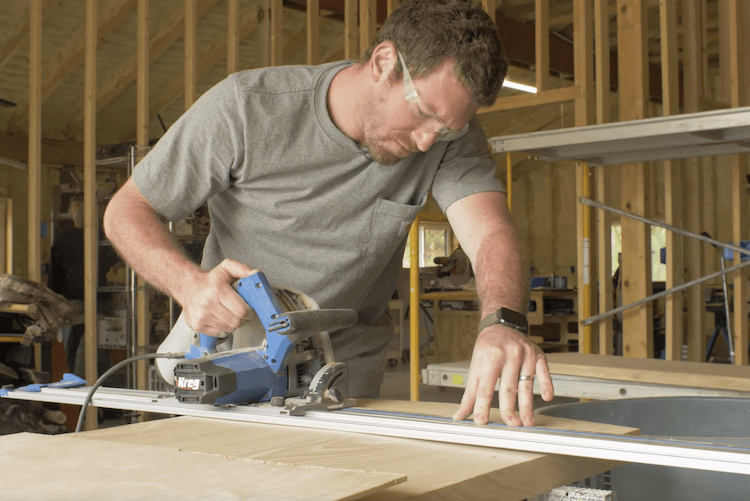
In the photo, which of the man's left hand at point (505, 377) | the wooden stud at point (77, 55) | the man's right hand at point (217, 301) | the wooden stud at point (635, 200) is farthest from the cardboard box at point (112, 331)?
the man's left hand at point (505, 377)

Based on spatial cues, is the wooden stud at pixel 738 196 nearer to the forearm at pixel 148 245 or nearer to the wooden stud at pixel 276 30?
the wooden stud at pixel 276 30

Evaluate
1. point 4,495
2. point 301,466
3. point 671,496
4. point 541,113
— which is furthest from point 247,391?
point 541,113

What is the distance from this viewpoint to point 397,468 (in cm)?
105

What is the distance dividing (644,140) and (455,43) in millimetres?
2820

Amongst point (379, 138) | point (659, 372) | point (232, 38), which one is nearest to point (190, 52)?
point (232, 38)

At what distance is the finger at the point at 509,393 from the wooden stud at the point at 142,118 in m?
4.47

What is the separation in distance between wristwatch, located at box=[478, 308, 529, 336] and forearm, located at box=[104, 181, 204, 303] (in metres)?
0.55

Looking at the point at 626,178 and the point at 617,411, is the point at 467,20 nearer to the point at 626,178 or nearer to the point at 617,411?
the point at 617,411

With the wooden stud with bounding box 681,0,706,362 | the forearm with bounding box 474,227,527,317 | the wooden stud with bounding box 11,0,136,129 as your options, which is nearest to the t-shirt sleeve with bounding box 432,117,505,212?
the forearm with bounding box 474,227,527,317

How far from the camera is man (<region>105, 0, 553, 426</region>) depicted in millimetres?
1563

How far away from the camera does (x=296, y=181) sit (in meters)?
1.80

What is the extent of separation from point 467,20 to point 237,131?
53 centimetres

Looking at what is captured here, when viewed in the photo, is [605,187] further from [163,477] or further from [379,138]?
[163,477]

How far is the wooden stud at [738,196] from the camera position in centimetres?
468
